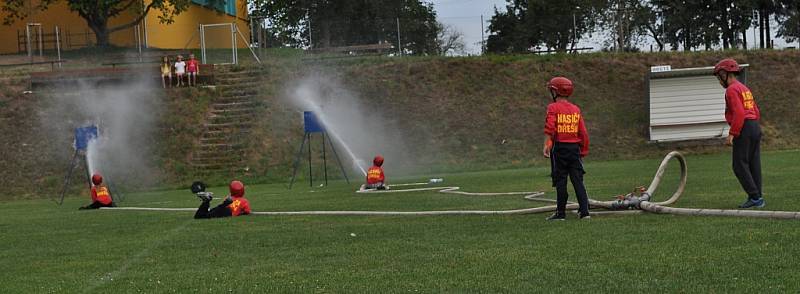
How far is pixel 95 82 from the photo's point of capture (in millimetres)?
36500

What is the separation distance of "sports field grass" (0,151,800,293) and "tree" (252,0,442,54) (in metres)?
36.2

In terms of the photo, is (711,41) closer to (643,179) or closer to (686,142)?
(686,142)

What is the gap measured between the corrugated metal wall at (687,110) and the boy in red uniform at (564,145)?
22882 mm

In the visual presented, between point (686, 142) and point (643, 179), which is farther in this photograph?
point (686, 142)

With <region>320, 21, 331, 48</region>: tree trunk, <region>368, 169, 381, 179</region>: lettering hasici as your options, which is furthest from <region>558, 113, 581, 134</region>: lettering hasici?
<region>320, 21, 331, 48</region>: tree trunk

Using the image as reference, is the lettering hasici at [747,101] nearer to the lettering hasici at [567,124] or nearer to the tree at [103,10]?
the lettering hasici at [567,124]

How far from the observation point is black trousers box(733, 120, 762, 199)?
1194 centimetres

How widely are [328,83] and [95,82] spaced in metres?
9.15

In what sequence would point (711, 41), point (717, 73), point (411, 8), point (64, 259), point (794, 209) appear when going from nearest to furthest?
point (64, 259), point (794, 209), point (717, 73), point (711, 41), point (411, 8)

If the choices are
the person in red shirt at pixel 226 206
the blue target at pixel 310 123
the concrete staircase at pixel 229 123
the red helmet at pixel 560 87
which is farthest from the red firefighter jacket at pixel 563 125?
the concrete staircase at pixel 229 123

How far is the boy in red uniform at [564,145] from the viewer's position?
11328 millimetres

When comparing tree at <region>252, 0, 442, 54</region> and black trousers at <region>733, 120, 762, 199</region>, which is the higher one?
tree at <region>252, 0, 442, 54</region>

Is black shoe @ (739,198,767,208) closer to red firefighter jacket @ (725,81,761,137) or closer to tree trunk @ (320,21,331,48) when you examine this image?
red firefighter jacket @ (725,81,761,137)

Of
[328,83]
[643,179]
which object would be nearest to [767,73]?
[328,83]
